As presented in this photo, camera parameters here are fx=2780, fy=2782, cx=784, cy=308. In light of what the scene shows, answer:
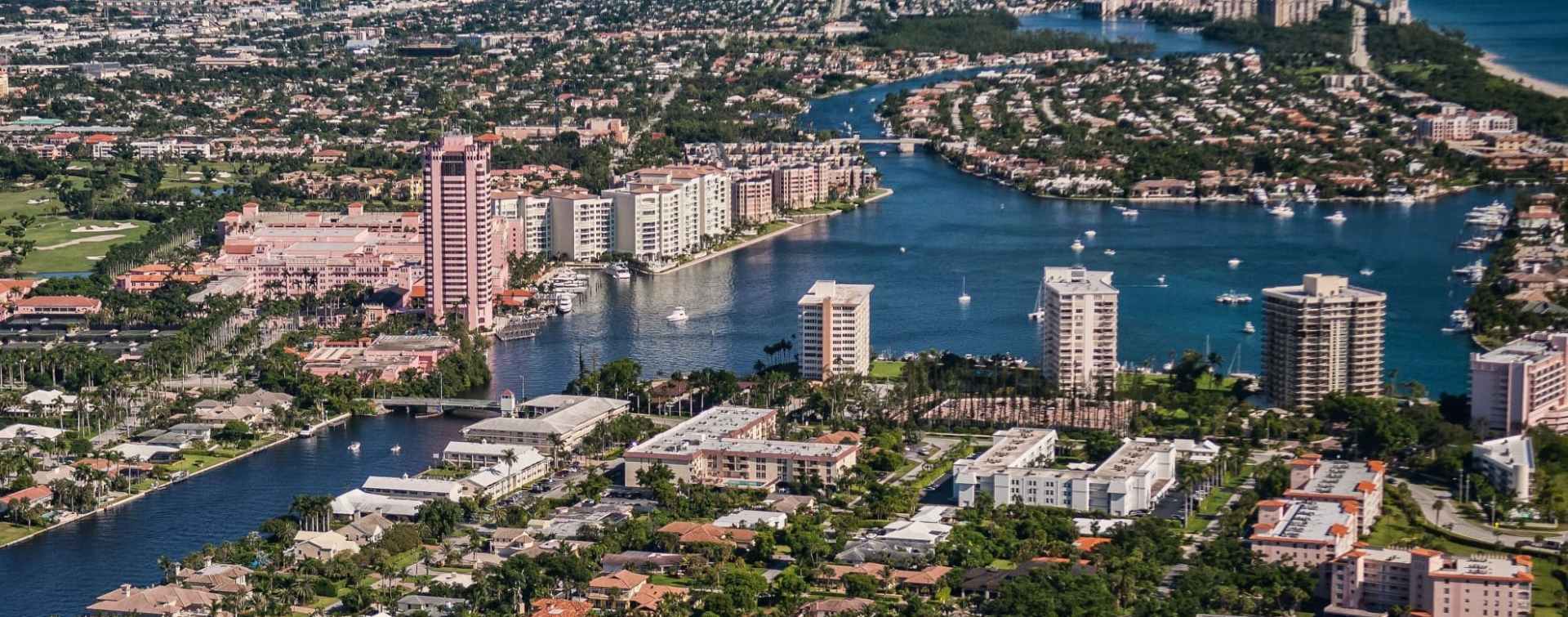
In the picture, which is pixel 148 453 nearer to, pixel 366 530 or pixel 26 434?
pixel 26 434

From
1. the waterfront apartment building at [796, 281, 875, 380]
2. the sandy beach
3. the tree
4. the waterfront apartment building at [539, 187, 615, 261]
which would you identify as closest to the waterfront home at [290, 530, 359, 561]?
the tree

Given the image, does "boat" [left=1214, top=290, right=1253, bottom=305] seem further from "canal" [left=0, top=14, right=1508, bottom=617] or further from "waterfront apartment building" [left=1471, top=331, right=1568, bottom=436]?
"waterfront apartment building" [left=1471, top=331, right=1568, bottom=436]

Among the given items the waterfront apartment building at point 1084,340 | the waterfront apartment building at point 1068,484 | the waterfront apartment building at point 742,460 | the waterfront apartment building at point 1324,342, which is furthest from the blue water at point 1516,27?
the waterfront apartment building at point 742,460

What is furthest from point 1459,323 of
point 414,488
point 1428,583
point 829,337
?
point 414,488

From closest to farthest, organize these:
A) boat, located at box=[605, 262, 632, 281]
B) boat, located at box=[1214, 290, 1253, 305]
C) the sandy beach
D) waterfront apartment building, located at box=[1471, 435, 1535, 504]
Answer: waterfront apartment building, located at box=[1471, 435, 1535, 504]
boat, located at box=[1214, 290, 1253, 305]
boat, located at box=[605, 262, 632, 281]
the sandy beach

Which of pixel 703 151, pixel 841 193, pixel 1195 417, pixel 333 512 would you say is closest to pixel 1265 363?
pixel 1195 417
